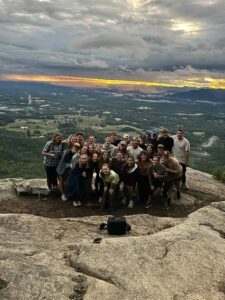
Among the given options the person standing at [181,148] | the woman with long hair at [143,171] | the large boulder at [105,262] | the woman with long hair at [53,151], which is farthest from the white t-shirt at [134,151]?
the large boulder at [105,262]

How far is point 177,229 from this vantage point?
50.0 ft

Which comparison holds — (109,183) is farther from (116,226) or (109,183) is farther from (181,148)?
(181,148)

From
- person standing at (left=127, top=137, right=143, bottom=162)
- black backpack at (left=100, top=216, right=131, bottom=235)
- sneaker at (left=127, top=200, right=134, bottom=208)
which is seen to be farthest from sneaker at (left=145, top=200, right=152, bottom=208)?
black backpack at (left=100, top=216, right=131, bottom=235)

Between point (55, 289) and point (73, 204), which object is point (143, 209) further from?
point (55, 289)

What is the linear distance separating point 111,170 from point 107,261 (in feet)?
22.4

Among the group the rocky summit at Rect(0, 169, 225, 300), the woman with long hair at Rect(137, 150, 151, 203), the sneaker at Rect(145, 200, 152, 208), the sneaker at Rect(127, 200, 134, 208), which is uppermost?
the woman with long hair at Rect(137, 150, 151, 203)

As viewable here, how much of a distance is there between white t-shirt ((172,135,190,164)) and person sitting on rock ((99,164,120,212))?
200 inches

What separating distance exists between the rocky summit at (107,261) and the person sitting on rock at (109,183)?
172 centimetres

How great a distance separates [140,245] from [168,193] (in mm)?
6915

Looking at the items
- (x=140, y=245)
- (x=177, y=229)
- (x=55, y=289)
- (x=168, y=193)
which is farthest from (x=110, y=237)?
(x=168, y=193)

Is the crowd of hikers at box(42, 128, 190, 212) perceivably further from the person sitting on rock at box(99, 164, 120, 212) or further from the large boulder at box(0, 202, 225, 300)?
the large boulder at box(0, 202, 225, 300)

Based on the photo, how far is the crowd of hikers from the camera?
18141 mm

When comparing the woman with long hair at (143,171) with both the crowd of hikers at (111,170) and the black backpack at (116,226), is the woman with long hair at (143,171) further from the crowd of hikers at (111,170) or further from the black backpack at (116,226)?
the black backpack at (116,226)

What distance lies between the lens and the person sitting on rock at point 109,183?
17.6 metres
